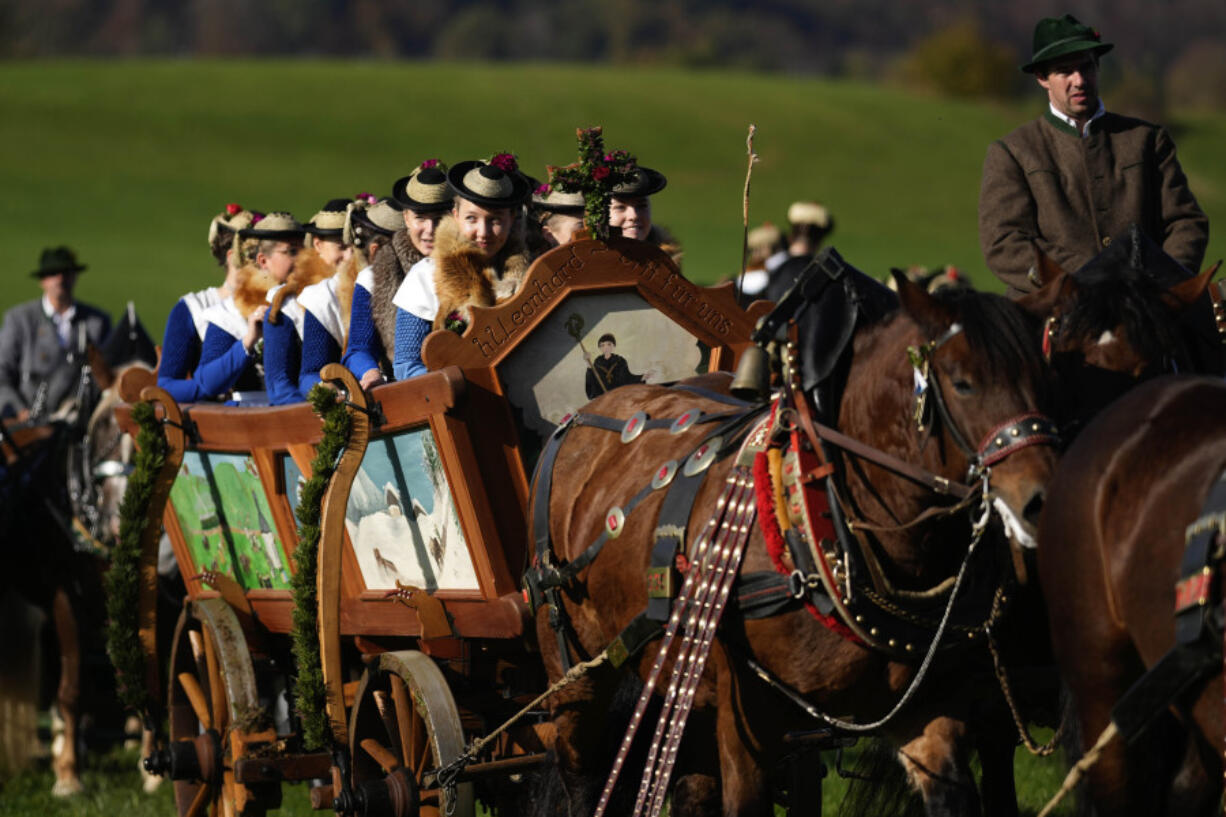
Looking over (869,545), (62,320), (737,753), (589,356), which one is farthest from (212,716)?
(62,320)

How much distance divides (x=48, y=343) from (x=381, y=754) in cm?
650

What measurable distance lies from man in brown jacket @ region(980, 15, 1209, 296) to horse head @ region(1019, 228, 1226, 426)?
1.21m

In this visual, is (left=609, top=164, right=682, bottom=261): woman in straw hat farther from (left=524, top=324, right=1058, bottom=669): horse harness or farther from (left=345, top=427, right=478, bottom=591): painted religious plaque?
(left=524, top=324, right=1058, bottom=669): horse harness

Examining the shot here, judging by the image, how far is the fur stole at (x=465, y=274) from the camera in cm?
574

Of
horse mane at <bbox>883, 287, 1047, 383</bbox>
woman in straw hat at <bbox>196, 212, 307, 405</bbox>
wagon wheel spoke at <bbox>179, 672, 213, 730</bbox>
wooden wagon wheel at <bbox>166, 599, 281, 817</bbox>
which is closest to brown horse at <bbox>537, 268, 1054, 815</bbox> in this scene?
horse mane at <bbox>883, 287, 1047, 383</bbox>

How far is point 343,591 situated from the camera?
246 inches

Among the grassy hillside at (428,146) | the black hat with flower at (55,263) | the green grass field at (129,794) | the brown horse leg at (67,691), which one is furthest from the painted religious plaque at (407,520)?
the grassy hillside at (428,146)

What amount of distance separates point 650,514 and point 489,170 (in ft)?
5.44

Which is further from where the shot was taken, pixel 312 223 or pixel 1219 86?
pixel 1219 86

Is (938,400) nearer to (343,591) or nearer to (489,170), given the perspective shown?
(489,170)

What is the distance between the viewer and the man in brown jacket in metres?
5.37

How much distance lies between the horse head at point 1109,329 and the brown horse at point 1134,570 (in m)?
0.53

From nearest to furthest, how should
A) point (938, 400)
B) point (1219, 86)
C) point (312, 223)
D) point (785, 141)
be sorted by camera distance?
point (938, 400) → point (312, 223) → point (785, 141) → point (1219, 86)

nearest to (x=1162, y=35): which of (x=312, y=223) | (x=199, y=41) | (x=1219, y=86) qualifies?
(x=1219, y=86)
